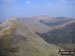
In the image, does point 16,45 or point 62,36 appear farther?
point 62,36

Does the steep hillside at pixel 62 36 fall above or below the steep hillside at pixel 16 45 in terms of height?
above

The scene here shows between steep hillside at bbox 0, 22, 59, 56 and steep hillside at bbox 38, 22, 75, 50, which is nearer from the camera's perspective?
steep hillside at bbox 0, 22, 59, 56

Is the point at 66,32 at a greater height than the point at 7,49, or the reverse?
the point at 66,32

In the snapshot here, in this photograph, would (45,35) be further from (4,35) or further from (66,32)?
(4,35)

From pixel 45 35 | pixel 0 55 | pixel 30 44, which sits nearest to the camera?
pixel 0 55

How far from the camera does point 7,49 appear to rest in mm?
24672

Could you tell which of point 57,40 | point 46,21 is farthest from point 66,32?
point 46,21

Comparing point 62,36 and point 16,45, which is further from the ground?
point 62,36

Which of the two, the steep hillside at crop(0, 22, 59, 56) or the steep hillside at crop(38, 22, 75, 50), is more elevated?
the steep hillside at crop(38, 22, 75, 50)

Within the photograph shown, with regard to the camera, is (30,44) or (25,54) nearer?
(25,54)

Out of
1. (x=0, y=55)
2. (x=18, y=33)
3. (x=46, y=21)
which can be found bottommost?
(x=0, y=55)

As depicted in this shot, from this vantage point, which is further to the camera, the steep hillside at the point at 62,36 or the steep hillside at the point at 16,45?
the steep hillside at the point at 62,36

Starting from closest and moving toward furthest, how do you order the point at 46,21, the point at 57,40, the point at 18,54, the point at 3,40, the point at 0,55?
the point at 0,55
the point at 18,54
the point at 3,40
the point at 57,40
the point at 46,21

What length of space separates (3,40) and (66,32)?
120 ft
